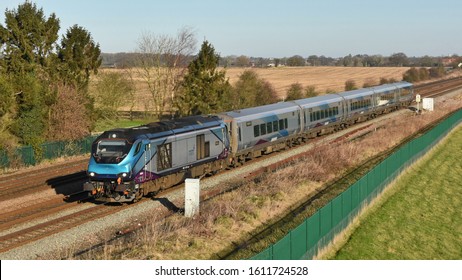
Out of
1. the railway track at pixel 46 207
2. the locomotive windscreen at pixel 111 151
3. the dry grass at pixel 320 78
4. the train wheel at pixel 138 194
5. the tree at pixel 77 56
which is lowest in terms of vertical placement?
the railway track at pixel 46 207

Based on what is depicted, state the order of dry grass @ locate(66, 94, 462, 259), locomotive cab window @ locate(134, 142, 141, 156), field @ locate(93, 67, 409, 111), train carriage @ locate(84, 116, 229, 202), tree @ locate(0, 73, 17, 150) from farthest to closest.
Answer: field @ locate(93, 67, 409, 111)
tree @ locate(0, 73, 17, 150)
locomotive cab window @ locate(134, 142, 141, 156)
train carriage @ locate(84, 116, 229, 202)
dry grass @ locate(66, 94, 462, 259)

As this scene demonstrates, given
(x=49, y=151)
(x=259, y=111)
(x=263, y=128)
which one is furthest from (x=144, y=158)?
(x=49, y=151)

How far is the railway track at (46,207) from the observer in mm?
19234

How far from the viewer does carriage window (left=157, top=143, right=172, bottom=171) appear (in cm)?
2323

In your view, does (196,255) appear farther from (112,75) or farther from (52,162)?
(112,75)

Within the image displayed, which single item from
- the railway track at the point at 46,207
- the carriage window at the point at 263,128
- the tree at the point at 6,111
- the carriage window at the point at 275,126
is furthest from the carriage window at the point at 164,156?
the tree at the point at 6,111

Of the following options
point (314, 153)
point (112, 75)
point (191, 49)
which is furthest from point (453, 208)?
point (191, 49)

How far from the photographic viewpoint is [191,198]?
800 inches

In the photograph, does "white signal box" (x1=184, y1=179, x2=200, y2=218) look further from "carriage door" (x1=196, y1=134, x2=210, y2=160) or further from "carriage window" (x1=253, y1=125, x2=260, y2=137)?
"carriage window" (x1=253, y1=125, x2=260, y2=137)

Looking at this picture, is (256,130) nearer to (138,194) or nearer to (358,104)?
(138,194)

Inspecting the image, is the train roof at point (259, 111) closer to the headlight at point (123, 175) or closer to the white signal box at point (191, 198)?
the headlight at point (123, 175)

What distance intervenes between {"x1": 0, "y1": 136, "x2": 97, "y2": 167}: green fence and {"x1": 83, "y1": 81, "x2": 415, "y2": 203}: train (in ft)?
41.6

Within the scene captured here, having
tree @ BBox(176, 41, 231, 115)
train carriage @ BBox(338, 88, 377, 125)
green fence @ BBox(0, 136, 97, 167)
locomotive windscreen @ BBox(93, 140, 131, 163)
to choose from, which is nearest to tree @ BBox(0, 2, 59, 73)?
green fence @ BBox(0, 136, 97, 167)

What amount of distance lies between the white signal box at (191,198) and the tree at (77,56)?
24.4m
